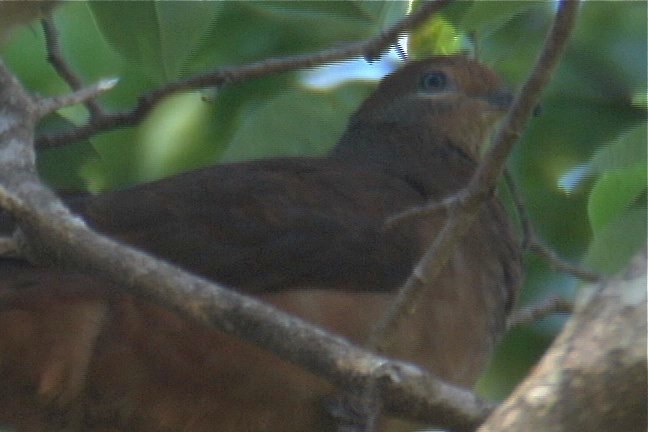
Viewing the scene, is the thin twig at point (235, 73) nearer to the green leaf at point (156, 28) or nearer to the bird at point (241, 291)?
the green leaf at point (156, 28)

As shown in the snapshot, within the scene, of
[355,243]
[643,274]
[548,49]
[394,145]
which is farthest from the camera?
[394,145]

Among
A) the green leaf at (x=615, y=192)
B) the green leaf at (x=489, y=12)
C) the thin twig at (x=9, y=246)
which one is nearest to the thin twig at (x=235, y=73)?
the green leaf at (x=489, y=12)

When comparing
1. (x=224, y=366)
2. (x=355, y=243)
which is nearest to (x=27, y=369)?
(x=224, y=366)

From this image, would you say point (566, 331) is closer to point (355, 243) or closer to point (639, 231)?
point (639, 231)

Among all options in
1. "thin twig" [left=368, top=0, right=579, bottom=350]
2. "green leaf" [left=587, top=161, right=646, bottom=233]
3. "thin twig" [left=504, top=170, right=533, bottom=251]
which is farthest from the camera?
"thin twig" [left=504, top=170, right=533, bottom=251]

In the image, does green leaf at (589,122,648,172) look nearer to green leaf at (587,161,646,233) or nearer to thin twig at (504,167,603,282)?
green leaf at (587,161,646,233)

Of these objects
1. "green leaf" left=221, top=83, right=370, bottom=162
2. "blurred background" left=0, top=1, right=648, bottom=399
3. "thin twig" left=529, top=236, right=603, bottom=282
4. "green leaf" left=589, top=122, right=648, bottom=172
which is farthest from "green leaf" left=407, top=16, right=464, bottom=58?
"green leaf" left=589, top=122, right=648, bottom=172

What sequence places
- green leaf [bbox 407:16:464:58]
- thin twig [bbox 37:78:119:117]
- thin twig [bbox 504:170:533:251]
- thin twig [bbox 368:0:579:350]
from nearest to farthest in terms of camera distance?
thin twig [bbox 368:0:579:350] → thin twig [bbox 37:78:119:117] → thin twig [bbox 504:170:533:251] → green leaf [bbox 407:16:464:58]
